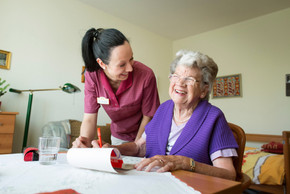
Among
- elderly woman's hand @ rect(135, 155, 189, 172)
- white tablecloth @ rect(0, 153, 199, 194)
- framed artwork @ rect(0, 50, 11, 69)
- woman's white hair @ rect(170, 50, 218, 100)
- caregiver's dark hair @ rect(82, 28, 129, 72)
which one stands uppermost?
framed artwork @ rect(0, 50, 11, 69)

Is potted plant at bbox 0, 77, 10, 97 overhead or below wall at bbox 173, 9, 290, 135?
Answer: below

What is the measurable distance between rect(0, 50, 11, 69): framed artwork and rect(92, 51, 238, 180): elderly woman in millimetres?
2466

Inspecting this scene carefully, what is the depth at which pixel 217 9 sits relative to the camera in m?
3.86

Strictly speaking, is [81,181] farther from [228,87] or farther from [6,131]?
[228,87]

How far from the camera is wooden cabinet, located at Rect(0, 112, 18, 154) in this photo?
2.39 m

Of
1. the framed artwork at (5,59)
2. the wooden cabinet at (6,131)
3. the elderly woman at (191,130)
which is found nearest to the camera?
the elderly woman at (191,130)

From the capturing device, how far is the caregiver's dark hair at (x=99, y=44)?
1373mm

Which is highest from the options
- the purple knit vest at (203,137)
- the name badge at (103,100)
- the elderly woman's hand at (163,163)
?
the name badge at (103,100)

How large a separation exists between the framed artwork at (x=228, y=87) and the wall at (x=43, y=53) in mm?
2407

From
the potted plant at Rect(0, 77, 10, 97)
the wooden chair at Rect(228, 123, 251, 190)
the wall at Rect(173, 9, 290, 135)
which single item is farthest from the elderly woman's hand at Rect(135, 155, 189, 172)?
the wall at Rect(173, 9, 290, 135)

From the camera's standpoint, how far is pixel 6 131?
2.42 meters

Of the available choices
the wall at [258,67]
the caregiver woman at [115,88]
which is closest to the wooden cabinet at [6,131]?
the caregiver woman at [115,88]

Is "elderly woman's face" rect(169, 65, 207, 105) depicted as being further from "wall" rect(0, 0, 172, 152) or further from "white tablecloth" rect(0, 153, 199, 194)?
"wall" rect(0, 0, 172, 152)

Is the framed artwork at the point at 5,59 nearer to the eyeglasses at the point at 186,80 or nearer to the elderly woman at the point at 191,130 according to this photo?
the elderly woman at the point at 191,130
